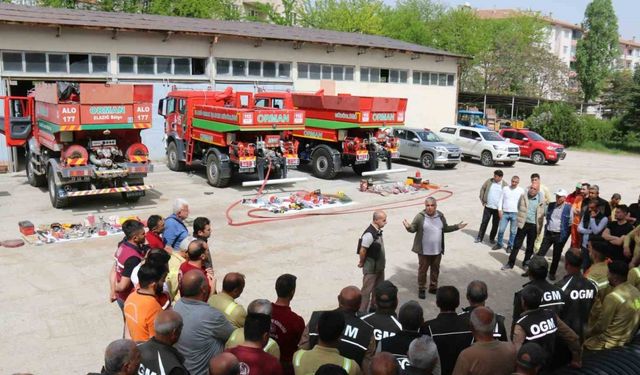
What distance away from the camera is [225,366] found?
323 cm

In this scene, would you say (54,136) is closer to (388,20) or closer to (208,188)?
(208,188)

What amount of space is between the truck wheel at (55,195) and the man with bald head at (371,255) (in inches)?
340

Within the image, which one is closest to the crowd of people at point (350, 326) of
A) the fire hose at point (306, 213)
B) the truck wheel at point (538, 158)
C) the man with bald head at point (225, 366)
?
the man with bald head at point (225, 366)

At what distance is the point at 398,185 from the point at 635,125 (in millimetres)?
23287

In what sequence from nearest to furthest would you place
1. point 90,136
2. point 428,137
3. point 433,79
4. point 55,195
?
point 55,195 < point 90,136 < point 428,137 < point 433,79

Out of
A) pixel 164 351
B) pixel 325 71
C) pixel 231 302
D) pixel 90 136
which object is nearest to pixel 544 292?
pixel 231 302

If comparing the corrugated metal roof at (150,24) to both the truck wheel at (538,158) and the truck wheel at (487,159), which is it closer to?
the truck wheel at (487,159)

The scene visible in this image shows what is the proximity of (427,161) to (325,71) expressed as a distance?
7.06 meters

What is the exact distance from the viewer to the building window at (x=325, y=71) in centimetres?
2517

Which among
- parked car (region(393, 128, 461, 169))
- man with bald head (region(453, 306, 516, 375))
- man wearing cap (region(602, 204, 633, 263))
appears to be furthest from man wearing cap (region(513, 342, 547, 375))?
parked car (region(393, 128, 461, 169))

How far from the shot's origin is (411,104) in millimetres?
29734

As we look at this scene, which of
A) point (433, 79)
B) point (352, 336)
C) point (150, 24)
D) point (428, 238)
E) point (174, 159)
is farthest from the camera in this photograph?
point (433, 79)

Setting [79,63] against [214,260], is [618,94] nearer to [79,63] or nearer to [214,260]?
[79,63]

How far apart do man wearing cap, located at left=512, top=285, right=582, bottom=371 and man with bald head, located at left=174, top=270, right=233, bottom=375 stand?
2.29 meters
